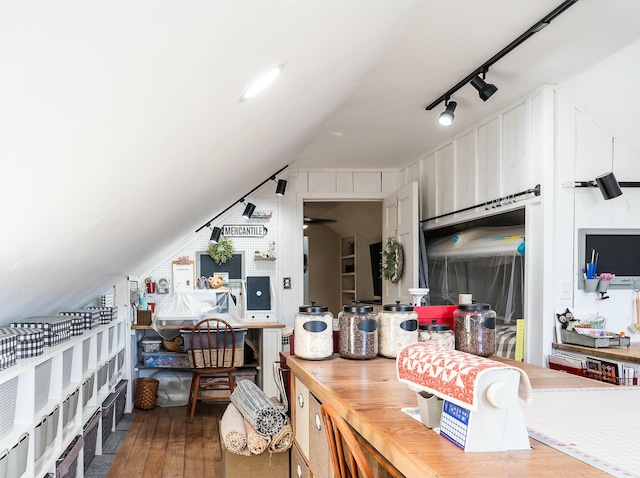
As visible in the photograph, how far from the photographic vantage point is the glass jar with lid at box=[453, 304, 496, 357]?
2.05 meters

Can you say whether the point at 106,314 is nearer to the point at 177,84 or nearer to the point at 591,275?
the point at 591,275

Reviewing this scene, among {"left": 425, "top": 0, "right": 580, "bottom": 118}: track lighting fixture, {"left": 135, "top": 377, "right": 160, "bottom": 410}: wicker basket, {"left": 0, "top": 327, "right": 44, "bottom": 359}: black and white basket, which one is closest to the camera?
{"left": 0, "top": 327, "right": 44, "bottom": 359}: black and white basket

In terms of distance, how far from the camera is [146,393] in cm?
516

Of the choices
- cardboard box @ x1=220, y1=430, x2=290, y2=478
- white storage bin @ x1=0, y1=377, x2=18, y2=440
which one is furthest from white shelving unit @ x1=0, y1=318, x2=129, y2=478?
cardboard box @ x1=220, y1=430, x2=290, y2=478

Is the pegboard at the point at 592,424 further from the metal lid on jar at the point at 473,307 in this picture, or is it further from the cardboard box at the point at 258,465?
the cardboard box at the point at 258,465

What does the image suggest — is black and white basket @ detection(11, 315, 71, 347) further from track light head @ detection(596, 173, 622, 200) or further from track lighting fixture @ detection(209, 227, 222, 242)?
track lighting fixture @ detection(209, 227, 222, 242)

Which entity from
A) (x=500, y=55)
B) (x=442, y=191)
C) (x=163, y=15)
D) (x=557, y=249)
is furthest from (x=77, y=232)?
(x=442, y=191)

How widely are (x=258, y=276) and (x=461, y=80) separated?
3.04 metres

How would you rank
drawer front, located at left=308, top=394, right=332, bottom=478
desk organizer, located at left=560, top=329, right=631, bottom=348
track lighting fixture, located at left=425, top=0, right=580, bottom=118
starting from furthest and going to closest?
desk organizer, located at left=560, top=329, right=631, bottom=348 → track lighting fixture, located at left=425, top=0, right=580, bottom=118 → drawer front, located at left=308, top=394, right=332, bottom=478

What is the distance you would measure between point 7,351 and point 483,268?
3295 mm

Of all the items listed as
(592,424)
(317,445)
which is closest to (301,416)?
(317,445)

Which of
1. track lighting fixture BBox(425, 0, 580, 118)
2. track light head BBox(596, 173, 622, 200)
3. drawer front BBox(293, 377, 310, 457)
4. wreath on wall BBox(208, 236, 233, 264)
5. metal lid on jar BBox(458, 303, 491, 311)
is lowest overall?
drawer front BBox(293, 377, 310, 457)

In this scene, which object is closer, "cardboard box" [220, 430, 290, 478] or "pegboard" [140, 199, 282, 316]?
"cardboard box" [220, 430, 290, 478]

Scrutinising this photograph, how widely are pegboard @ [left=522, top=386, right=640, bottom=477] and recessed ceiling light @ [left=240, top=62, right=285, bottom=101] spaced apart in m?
1.13
